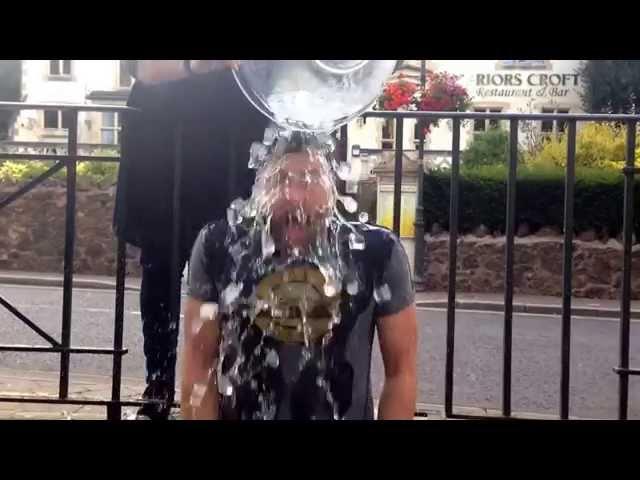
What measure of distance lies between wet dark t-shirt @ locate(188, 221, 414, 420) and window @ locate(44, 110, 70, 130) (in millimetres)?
692

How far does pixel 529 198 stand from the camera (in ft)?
9.39

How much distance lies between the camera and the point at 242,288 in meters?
2.11

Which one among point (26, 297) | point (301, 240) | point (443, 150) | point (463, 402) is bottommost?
point (463, 402)

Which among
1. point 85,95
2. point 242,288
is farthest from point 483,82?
point 85,95

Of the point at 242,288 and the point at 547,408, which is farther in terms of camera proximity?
the point at 547,408

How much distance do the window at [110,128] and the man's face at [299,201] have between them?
50 centimetres

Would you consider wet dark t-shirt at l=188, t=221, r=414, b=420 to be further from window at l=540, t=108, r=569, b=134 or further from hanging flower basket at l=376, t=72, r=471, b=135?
window at l=540, t=108, r=569, b=134

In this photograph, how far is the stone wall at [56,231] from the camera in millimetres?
2662

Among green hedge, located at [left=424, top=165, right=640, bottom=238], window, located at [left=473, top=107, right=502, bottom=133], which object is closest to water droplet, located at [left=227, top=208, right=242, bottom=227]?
green hedge, located at [left=424, top=165, right=640, bottom=238]

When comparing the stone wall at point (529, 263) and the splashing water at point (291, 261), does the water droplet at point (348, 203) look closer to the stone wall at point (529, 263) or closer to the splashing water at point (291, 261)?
the splashing water at point (291, 261)

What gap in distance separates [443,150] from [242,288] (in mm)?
804

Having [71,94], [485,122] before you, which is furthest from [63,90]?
[485,122]

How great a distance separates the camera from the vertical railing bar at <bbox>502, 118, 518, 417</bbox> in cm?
256
